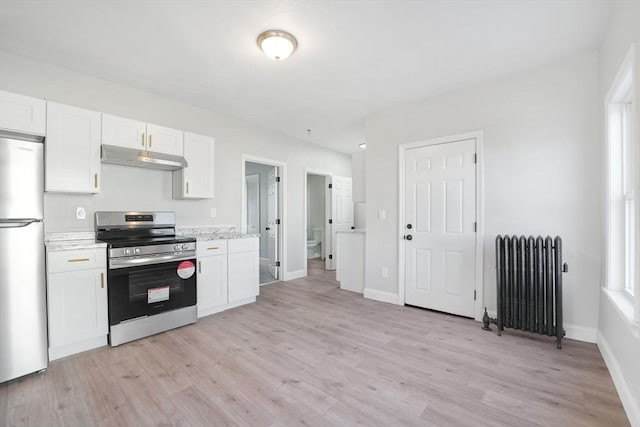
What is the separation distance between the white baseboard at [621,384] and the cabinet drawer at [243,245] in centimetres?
353

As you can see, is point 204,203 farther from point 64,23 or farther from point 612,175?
point 612,175

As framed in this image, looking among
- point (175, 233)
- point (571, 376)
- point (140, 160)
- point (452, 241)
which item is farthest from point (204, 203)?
point (571, 376)

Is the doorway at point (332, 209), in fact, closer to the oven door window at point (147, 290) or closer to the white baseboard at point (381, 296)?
the white baseboard at point (381, 296)

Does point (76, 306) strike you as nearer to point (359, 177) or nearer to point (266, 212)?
point (266, 212)

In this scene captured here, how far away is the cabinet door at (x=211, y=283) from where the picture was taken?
129 inches

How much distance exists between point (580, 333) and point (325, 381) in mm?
2426

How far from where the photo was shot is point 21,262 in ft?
6.76

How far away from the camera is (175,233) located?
140 inches

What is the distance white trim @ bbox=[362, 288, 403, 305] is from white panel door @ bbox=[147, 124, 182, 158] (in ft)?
10.1

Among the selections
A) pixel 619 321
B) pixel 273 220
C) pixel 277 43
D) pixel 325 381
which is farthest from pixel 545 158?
pixel 273 220

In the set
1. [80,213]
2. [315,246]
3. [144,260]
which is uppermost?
[80,213]

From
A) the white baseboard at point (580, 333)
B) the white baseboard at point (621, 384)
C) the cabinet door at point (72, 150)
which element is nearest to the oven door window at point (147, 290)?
the cabinet door at point (72, 150)

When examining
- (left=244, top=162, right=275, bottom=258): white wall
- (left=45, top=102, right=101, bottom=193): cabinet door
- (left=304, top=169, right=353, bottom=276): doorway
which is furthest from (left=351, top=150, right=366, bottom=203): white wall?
(left=45, top=102, right=101, bottom=193): cabinet door

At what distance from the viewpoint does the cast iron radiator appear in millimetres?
2498
